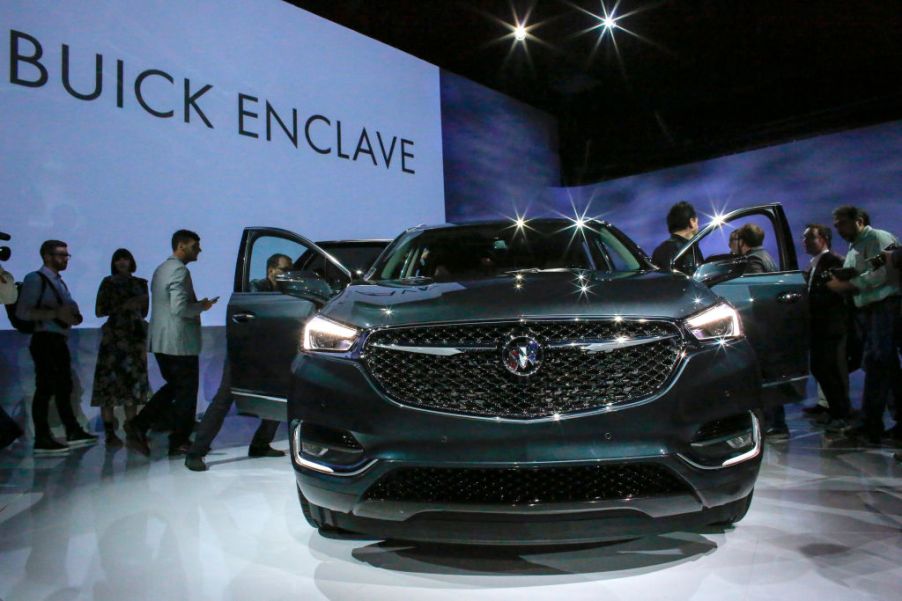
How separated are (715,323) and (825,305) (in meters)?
3.16

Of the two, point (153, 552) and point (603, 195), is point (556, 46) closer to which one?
point (603, 195)

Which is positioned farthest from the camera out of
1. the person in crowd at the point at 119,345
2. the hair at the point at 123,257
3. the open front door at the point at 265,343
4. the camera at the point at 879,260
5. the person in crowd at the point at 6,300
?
the hair at the point at 123,257

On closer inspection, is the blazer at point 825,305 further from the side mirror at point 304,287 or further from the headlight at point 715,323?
the side mirror at point 304,287

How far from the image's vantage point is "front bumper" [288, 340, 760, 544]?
6.21 ft

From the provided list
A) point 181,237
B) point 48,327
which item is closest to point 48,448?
point 48,327

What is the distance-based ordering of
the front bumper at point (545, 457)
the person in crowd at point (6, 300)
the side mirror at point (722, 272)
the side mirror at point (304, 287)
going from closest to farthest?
the front bumper at point (545, 457) < the side mirror at point (722, 272) < the side mirror at point (304, 287) < the person in crowd at point (6, 300)

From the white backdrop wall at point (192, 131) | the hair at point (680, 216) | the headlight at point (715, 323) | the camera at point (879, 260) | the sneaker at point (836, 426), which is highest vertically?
the white backdrop wall at point (192, 131)

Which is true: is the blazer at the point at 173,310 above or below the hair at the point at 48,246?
below

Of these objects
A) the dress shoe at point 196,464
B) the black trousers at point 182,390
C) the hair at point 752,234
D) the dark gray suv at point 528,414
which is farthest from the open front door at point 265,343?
the hair at point 752,234

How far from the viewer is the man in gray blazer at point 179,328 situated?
14.7 ft

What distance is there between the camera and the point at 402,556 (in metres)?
2.42

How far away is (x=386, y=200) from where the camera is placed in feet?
24.7

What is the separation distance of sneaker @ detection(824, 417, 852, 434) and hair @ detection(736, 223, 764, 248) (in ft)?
4.47

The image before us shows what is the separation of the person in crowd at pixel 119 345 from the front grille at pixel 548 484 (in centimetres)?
395
